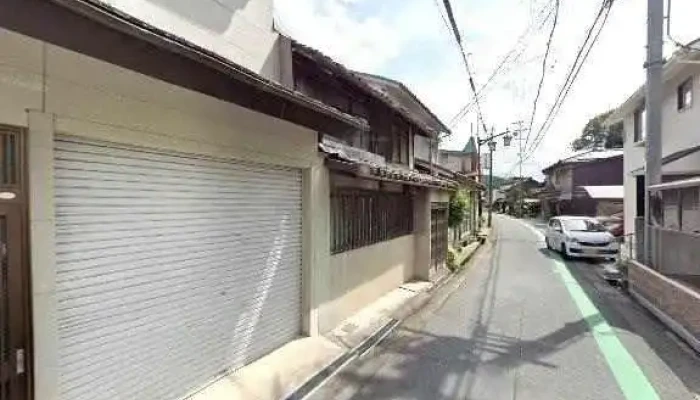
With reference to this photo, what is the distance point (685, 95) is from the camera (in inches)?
648

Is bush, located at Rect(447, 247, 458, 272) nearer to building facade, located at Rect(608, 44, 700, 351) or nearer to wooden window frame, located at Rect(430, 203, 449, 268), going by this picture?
wooden window frame, located at Rect(430, 203, 449, 268)

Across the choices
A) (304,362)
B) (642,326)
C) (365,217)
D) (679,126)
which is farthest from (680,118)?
(304,362)

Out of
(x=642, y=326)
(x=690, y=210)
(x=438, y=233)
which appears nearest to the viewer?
(x=690, y=210)

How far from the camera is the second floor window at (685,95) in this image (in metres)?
15.9

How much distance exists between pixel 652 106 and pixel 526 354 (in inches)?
307

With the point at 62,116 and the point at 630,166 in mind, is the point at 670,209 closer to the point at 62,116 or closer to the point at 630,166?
the point at 62,116

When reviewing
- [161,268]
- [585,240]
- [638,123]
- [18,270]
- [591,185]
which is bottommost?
[585,240]

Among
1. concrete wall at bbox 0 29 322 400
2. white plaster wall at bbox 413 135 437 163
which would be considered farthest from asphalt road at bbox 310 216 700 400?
white plaster wall at bbox 413 135 437 163

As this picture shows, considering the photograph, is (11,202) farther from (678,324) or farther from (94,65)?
(678,324)

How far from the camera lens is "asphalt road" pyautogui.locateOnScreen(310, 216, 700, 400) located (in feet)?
19.2

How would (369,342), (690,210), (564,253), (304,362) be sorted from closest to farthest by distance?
(304,362)
(369,342)
(690,210)
(564,253)

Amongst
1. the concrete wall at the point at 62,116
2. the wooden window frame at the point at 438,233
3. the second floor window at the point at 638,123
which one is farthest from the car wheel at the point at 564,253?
the concrete wall at the point at 62,116

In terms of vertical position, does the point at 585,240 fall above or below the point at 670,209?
below

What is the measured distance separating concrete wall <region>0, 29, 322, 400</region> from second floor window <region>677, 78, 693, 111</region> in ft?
52.5
